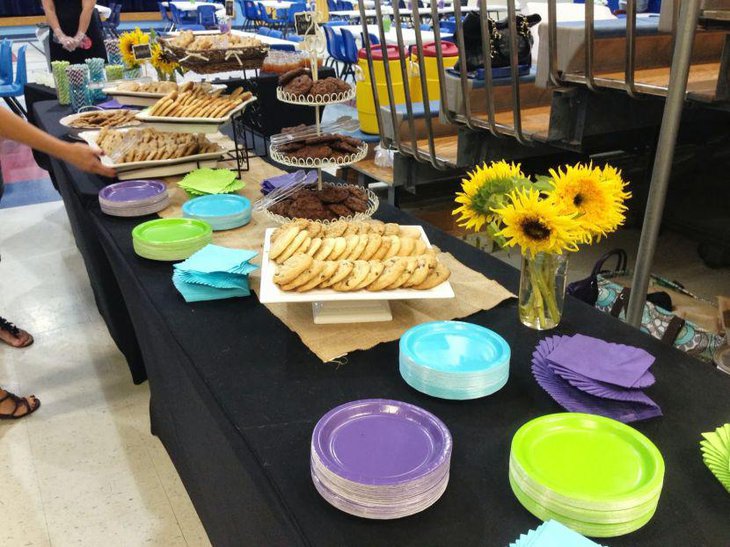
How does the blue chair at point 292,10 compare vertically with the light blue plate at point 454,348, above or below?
above

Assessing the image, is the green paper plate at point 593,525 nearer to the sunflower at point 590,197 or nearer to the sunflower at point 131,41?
the sunflower at point 590,197

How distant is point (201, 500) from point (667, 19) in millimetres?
→ 1901

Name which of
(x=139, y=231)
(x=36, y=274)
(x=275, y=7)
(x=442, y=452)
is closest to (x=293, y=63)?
(x=36, y=274)

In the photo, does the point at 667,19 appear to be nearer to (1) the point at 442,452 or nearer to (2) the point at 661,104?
(2) the point at 661,104

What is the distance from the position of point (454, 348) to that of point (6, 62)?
A: 241 inches

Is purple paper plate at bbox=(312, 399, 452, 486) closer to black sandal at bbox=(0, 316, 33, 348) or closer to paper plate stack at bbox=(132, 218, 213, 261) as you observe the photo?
paper plate stack at bbox=(132, 218, 213, 261)

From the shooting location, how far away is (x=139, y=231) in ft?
4.68

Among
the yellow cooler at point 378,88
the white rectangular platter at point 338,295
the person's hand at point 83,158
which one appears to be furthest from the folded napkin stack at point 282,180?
the yellow cooler at point 378,88

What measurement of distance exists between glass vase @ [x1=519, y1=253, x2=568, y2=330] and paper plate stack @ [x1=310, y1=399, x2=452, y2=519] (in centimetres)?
38

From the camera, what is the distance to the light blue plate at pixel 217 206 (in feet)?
5.03

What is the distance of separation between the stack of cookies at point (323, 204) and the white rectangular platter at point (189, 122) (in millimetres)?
459

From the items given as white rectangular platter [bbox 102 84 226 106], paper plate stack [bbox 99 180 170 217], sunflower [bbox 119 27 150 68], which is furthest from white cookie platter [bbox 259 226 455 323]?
sunflower [bbox 119 27 150 68]

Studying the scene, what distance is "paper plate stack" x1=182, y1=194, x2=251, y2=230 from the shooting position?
59.6 inches

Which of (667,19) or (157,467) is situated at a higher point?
(667,19)
